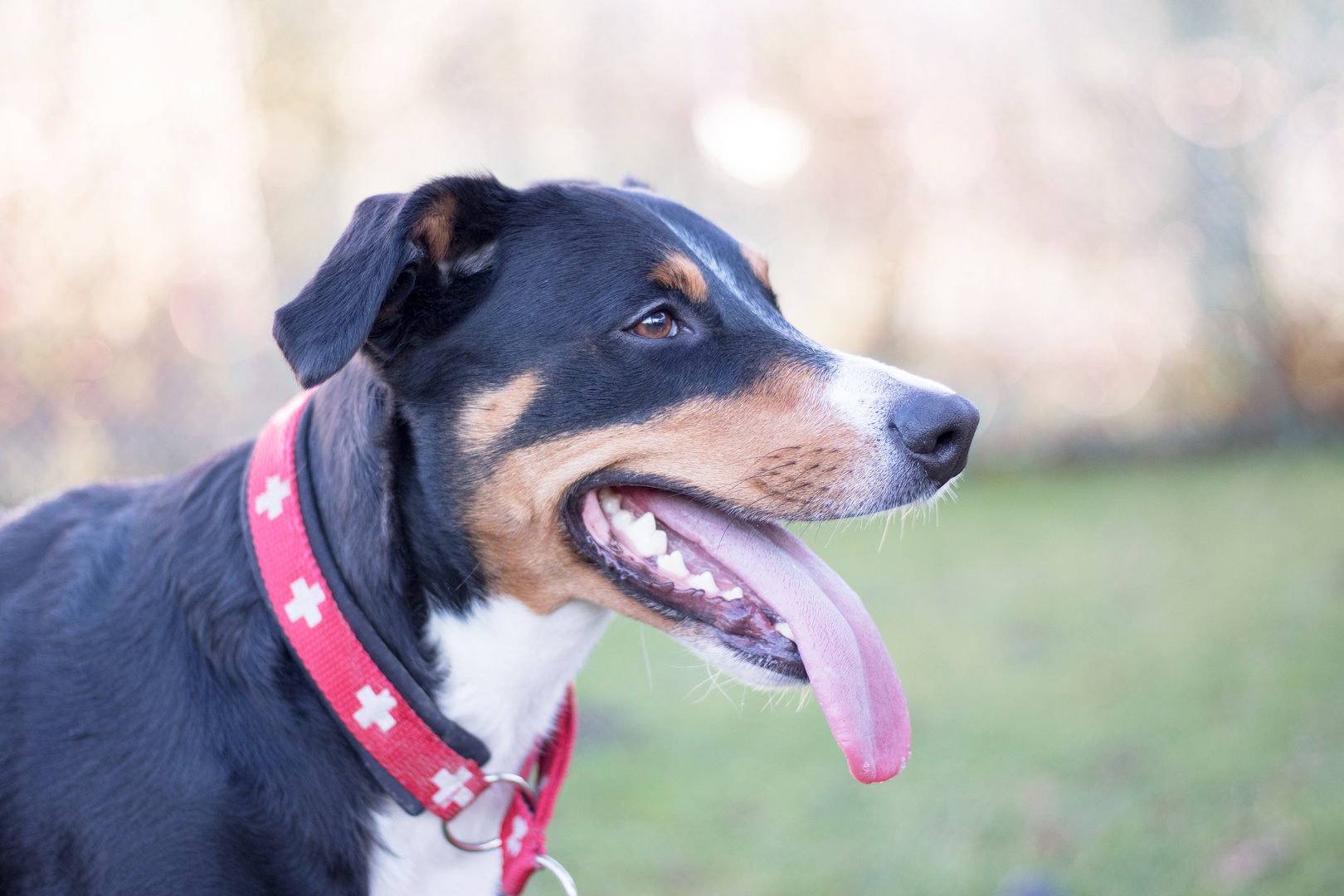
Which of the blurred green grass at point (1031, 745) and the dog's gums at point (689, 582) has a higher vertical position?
the dog's gums at point (689, 582)

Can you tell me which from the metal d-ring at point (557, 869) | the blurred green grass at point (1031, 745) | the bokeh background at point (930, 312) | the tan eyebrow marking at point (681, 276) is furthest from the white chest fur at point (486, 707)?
the bokeh background at point (930, 312)

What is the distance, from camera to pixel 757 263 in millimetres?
2369

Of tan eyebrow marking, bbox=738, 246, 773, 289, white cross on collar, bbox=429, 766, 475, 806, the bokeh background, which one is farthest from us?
the bokeh background

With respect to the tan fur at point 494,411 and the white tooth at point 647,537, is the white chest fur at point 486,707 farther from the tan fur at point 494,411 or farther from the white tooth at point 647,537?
the tan fur at point 494,411

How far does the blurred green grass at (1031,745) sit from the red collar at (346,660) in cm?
84

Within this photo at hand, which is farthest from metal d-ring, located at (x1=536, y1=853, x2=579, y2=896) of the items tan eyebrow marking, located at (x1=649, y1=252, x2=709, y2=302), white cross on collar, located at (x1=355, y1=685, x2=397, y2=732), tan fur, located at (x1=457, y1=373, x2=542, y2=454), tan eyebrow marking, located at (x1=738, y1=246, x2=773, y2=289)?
tan eyebrow marking, located at (x1=738, y1=246, x2=773, y2=289)

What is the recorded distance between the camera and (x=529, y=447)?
1.90m

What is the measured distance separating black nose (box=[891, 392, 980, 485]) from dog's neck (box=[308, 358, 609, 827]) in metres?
0.76

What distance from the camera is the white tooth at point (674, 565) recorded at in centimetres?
191

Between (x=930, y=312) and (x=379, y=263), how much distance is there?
7.29 meters

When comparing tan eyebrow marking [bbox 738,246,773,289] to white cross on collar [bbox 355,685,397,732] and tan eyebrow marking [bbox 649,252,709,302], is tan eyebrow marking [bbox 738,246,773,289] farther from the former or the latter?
white cross on collar [bbox 355,685,397,732]

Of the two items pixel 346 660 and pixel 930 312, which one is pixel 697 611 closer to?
pixel 346 660

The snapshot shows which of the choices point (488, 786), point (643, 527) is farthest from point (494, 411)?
point (488, 786)

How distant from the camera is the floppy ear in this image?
1.65 meters
